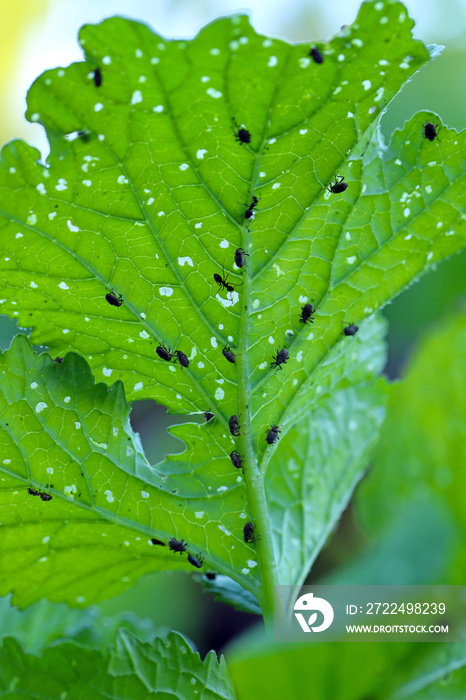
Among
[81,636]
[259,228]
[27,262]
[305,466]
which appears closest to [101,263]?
[27,262]

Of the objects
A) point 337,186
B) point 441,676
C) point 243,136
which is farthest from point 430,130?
point 441,676

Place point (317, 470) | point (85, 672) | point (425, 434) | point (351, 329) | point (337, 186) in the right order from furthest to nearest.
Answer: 1. point (425, 434)
2. point (317, 470)
3. point (351, 329)
4. point (337, 186)
5. point (85, 672)

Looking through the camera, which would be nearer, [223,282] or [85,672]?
[85,672]

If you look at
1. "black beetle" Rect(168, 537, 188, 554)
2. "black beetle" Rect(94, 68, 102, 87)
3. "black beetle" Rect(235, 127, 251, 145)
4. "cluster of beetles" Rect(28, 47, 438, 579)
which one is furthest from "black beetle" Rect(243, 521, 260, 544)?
"black beetle" Rect(94, 68, 102, 87)

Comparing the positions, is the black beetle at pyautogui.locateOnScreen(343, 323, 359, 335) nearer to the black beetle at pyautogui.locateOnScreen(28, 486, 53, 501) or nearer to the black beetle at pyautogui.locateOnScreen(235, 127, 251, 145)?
the black beetle at pyautogui.locateOnScreen(235, 127, 251, 145)

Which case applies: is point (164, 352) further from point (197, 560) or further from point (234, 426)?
point (197, 560)
